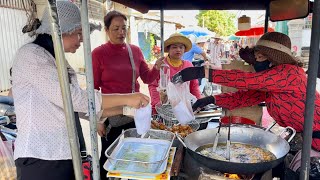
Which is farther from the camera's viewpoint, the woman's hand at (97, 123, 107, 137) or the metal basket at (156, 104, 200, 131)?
the woman's hand at (97, 123, 107, 137)

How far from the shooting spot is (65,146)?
1.77m

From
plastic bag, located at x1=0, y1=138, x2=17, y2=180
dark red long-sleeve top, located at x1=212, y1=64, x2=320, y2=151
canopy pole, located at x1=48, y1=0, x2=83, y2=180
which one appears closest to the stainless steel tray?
canopy pole, located at x1=48, y1=0, x2=83, y2=180

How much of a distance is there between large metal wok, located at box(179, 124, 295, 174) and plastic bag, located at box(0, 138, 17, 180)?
149 cm

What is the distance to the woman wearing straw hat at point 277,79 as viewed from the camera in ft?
6.66

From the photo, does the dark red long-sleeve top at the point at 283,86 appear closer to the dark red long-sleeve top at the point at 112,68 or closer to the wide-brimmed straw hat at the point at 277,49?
the wide-brimmed straw hat at the point at 277,49

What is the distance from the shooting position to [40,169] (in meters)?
1.74

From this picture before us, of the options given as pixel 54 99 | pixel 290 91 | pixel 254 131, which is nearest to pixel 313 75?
pixel 290 91

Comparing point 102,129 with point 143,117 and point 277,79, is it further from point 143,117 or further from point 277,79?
point 277,79

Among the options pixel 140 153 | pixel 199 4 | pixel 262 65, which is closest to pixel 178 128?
pixel 140 153

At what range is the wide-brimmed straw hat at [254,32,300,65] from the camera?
2125mm

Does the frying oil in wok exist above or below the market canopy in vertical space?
below

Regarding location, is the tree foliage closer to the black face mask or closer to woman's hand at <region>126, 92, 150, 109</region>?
the black face mask

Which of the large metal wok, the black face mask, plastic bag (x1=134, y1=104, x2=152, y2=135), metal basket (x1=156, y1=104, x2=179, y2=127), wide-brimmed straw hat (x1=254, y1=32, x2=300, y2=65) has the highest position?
wide-brimmed straw hat (x1=254, y1=32, x2=300, y2=65)

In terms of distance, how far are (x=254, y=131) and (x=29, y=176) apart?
1.73 meters
